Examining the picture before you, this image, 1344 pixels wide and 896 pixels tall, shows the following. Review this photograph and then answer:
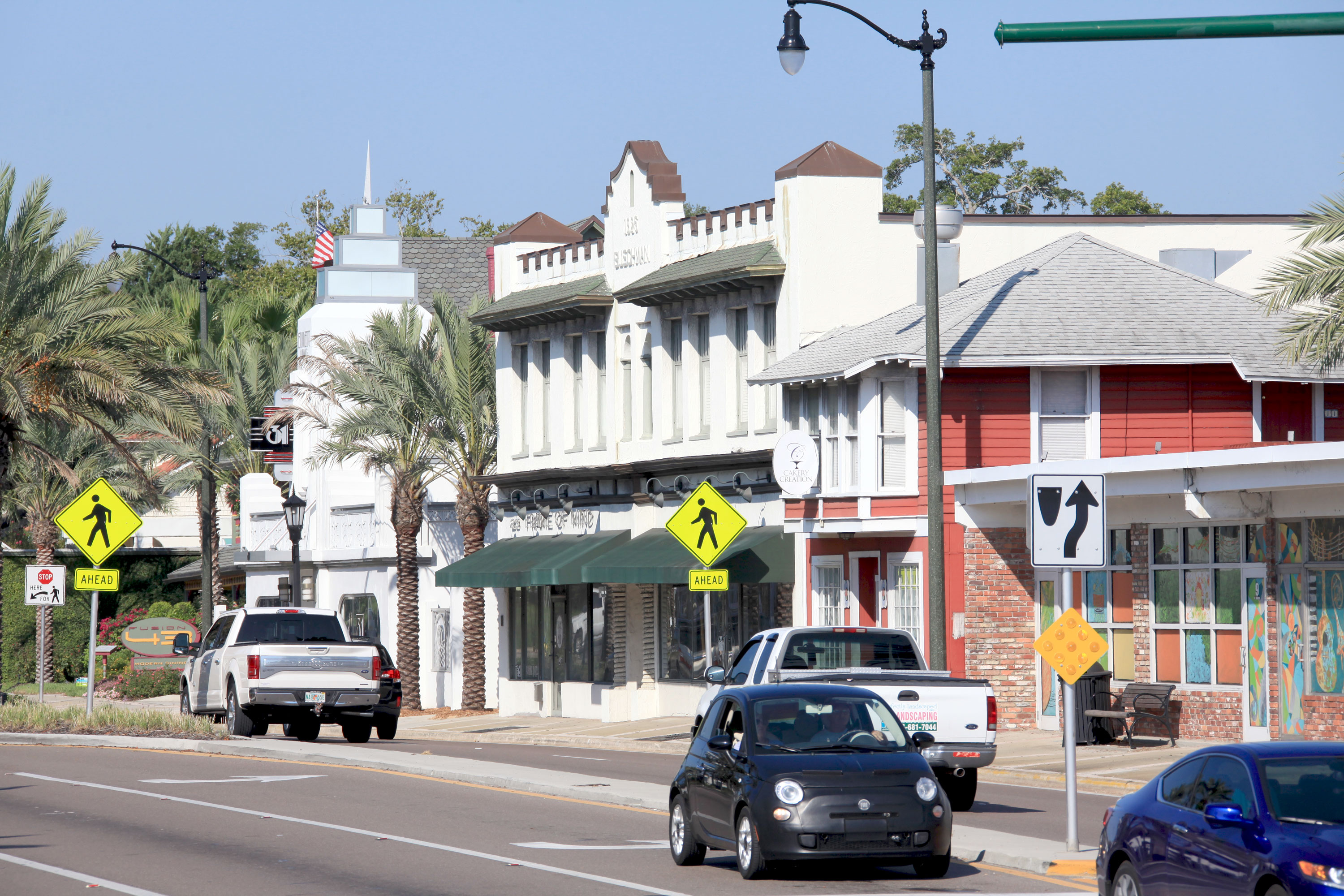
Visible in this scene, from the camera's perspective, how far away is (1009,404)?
30125 millimetres

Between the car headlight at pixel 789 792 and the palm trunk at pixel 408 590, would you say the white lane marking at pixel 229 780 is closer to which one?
the car headlight at pixel 789 792

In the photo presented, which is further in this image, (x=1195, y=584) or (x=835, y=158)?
(x=835, y=158)

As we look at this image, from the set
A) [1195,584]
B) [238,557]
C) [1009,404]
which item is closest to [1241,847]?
[1195,584]

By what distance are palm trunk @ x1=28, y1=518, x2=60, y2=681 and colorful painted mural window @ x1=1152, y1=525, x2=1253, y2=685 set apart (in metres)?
36.3

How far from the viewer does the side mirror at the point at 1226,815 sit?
947 cm

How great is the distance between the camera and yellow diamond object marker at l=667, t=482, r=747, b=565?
83.0 feet

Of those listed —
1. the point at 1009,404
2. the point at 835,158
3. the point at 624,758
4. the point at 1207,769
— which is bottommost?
the point at 624,758

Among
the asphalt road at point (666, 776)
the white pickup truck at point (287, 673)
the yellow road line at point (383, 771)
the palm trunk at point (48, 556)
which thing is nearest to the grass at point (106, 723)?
the white pickup truck at point (287, 673)

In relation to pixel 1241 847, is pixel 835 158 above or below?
above

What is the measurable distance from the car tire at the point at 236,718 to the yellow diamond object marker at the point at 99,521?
117 inches

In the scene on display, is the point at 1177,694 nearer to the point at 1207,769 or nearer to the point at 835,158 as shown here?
the point at 835,158

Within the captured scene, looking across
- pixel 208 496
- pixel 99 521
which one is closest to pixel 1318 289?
pixel 99 521

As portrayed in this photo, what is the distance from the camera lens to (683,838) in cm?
1412

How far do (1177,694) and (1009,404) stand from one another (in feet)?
18.5
